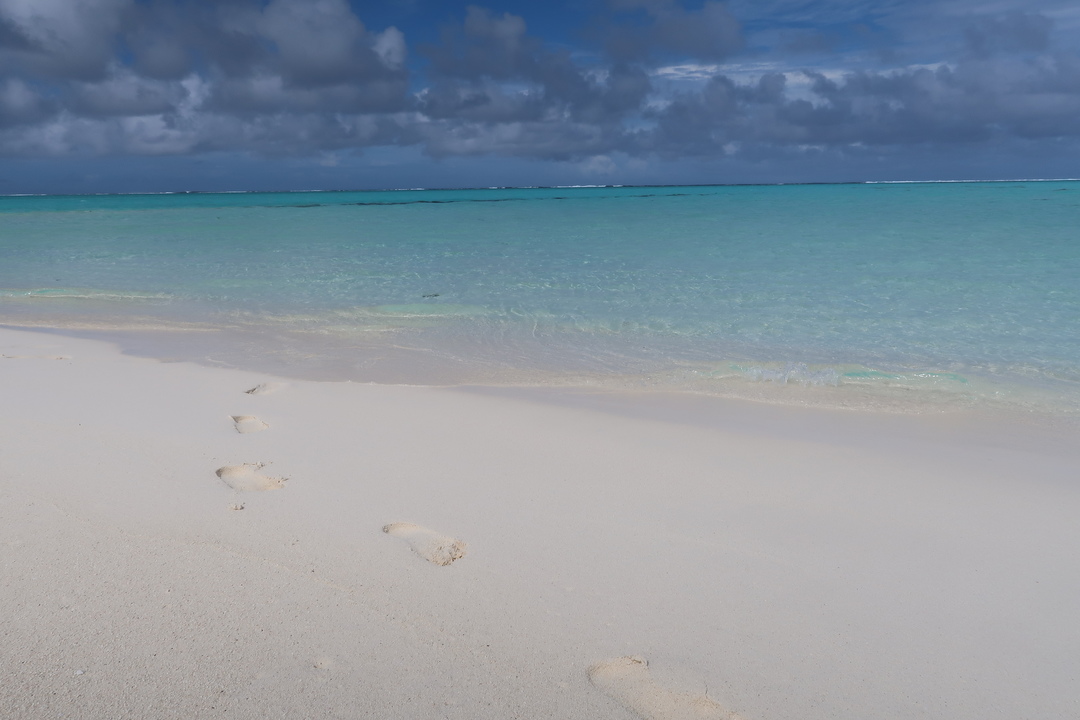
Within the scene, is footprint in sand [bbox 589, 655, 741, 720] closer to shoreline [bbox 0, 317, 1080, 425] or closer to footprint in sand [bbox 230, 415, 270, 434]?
footprint in sand [bbox 230, 415, 270, 434]

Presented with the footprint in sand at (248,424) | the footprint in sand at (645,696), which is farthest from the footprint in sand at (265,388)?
the footprint in sand at (645,696)

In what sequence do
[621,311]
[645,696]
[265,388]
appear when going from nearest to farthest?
[645,696] → [265,388] → [621,311]

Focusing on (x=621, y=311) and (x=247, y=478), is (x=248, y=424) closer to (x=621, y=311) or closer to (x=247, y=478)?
(x=247, y=478)

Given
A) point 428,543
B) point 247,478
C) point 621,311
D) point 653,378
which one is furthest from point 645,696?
point 621,311

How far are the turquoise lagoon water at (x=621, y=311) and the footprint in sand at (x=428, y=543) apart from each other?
10.4ft

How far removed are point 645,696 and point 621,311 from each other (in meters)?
7.96

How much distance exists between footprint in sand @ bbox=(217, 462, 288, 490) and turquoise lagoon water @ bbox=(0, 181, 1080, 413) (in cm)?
254

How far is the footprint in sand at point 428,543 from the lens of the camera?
3068mm

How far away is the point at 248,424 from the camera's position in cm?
476

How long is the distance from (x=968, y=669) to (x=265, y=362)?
6318 mm

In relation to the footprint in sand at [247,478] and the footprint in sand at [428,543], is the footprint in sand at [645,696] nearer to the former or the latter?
the footprint in sand at [428,543]

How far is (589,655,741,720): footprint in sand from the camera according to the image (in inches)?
87.9

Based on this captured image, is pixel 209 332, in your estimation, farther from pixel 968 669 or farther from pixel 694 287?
pixel 968 669

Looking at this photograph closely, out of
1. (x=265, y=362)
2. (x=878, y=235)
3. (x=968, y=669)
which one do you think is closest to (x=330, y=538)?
(x=968, y=669)
